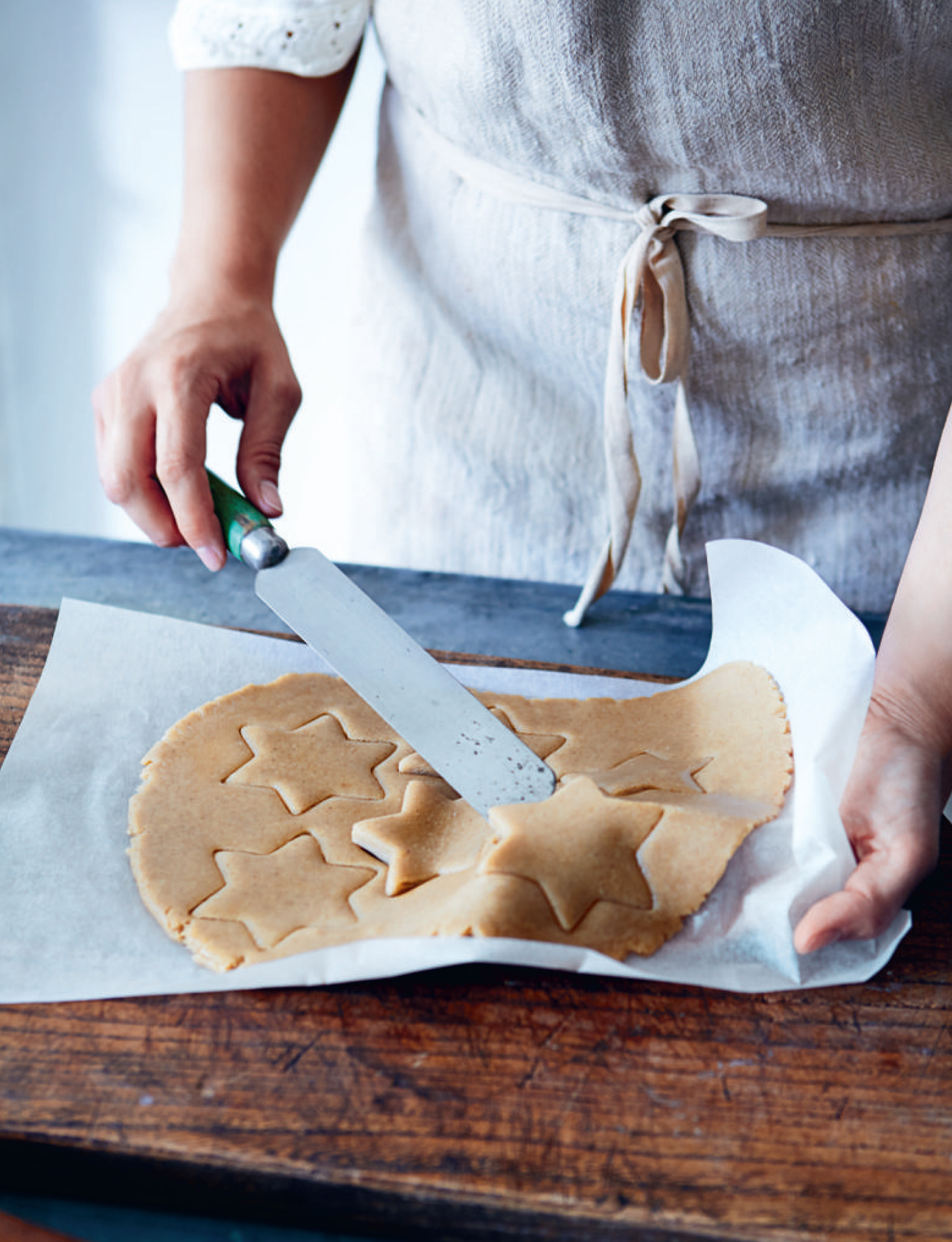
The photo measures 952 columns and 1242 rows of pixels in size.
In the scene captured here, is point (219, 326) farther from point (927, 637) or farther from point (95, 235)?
point (95, 235)

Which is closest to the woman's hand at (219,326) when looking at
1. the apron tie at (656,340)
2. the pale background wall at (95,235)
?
the apron tie at (656,340)

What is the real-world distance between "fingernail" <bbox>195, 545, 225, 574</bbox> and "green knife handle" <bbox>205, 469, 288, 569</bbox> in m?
0.01

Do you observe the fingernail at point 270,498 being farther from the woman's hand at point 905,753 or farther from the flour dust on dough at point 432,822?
the woman's hand at point 905,753

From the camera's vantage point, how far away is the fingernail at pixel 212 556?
105 cm

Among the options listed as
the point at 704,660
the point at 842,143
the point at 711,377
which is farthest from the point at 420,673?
the point at 842,143

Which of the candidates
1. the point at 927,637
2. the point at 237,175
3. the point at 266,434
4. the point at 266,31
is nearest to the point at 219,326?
the point at 266,434

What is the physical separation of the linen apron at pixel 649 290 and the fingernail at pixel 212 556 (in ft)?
1.44

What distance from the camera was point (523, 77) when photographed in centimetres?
103

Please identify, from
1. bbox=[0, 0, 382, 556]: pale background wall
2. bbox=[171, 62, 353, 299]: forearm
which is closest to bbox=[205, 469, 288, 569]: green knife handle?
bbox=[171, 62, 353, 299]: forearm

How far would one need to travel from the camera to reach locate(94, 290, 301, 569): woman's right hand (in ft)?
3.40

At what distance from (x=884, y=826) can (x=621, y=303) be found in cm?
60

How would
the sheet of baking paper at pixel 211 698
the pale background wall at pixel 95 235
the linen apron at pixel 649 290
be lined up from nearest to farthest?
the sheet of baking paper at pixel 211 698
the linen apron at pixel 649 290
the pale background wall at pixel 95 235

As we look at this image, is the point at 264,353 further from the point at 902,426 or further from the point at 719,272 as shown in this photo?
the point at 902,426

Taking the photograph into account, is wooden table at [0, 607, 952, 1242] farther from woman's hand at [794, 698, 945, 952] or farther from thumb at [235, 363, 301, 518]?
thumb at [235, 363, 301, 518]
